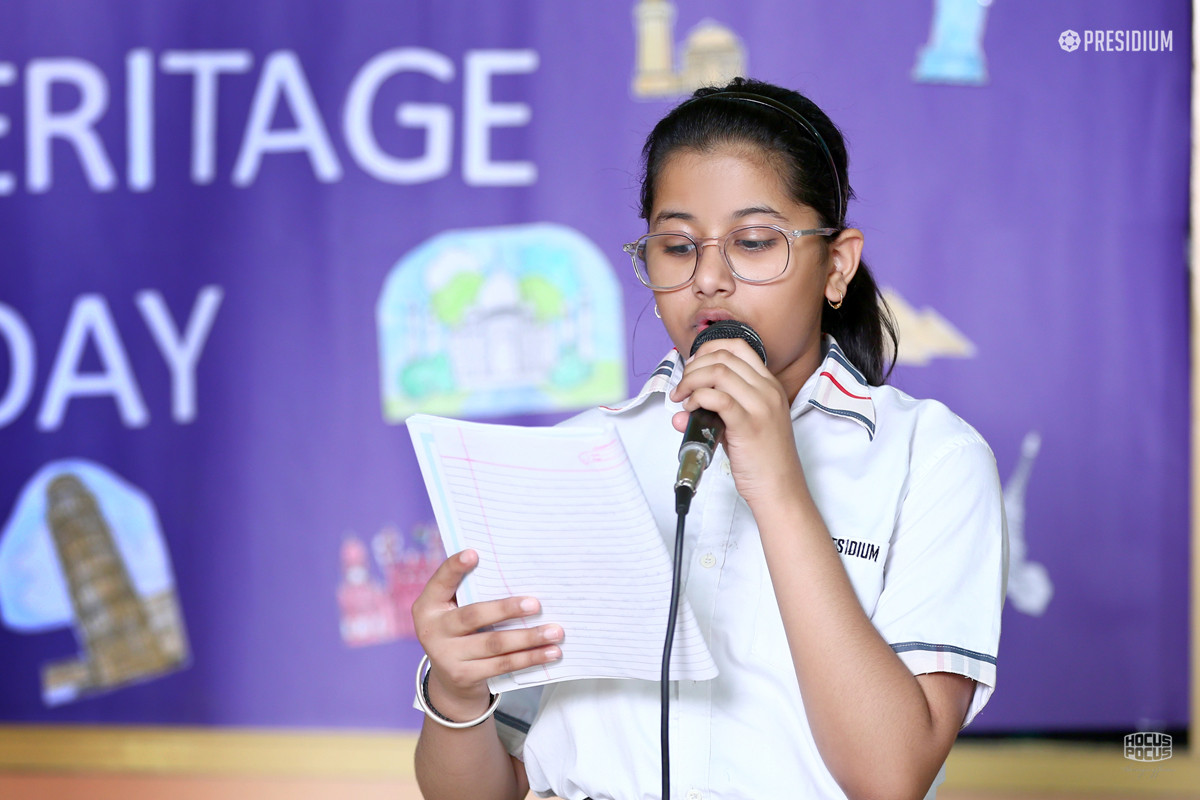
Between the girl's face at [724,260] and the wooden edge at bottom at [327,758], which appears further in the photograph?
the wooden edge at bottom at [327,758]

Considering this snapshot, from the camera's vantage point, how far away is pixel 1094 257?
7.41 ft

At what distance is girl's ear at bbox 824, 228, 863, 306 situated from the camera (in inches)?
41.3

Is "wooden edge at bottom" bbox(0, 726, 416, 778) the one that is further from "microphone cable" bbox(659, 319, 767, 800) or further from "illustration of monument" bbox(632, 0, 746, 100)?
"microphone cable" bbox(659, 319, 767, 800)

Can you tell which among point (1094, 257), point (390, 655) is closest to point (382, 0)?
point (390, 655)

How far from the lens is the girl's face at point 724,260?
97 cm

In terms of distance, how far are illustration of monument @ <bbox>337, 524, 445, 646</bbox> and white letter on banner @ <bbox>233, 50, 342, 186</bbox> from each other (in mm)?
827

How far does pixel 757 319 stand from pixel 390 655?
5.58ft

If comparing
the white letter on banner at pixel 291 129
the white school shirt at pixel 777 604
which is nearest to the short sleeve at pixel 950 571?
the white school shirt at pixel 777 604

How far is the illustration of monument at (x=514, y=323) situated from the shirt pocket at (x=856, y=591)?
1459mm

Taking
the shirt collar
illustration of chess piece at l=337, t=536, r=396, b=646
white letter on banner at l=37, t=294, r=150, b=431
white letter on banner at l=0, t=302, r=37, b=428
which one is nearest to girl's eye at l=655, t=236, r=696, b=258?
the shirt collar

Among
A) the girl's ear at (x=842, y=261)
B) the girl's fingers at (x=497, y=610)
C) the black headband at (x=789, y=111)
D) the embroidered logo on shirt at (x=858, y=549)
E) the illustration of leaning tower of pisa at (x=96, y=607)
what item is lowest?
the illustration of leaning tower of pisa at (x=96, y=607)

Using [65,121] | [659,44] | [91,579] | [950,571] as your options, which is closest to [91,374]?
[91,579]

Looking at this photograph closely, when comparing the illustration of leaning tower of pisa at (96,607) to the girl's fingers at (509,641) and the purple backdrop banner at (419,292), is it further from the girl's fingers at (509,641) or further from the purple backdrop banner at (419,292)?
the girl's fingers at (509,641)

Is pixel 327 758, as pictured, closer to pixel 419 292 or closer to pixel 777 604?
pixel 419 292
